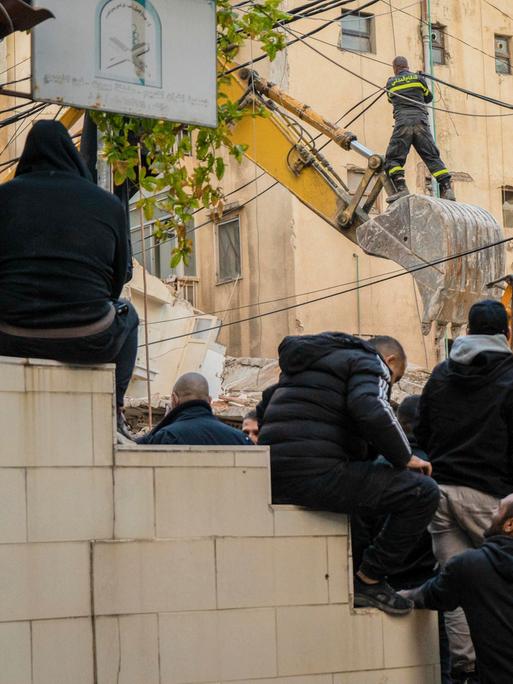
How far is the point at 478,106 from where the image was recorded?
33344 mm

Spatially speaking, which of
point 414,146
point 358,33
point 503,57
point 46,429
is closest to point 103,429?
point 46,429

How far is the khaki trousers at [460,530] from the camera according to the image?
821 centimetres

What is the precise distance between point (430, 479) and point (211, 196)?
122 inches

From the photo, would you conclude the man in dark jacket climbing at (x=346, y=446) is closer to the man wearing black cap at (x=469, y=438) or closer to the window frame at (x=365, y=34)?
the man wearing black cap at (x=469, y=438)

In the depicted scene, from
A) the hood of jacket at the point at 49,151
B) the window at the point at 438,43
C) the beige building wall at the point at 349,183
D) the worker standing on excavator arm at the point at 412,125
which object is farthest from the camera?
the window at the point at 438,43

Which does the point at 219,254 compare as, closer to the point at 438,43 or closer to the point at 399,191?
the point at 438,43

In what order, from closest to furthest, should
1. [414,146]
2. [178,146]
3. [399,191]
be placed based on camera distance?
[178,146]
[399,191]
[414,146]

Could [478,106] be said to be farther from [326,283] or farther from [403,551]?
[403,551]

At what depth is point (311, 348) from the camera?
7.95 meters

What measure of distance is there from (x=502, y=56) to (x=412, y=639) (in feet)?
91.5

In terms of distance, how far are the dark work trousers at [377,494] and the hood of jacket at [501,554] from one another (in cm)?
52

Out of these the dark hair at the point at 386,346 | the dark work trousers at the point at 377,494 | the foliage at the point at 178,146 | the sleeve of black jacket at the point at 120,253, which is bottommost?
the dark work trousers at the point at 377,494

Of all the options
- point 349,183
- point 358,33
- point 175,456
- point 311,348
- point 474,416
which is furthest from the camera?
→ point 358,33

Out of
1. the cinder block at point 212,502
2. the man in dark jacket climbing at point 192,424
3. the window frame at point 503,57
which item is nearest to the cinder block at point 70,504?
the cinder block at point 212,502
